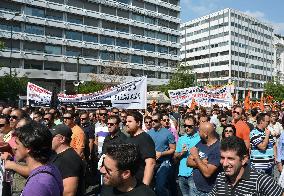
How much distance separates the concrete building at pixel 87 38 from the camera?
56.6 meters

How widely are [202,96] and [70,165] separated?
16.5 metres

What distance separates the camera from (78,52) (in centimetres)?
6425

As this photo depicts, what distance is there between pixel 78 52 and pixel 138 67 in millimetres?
12075

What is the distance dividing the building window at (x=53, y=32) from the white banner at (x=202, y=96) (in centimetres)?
4301

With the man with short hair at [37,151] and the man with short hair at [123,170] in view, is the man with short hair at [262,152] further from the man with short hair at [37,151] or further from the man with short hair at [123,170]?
the man with short hair at [37,151]

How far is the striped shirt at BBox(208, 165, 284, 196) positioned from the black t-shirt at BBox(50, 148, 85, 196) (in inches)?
60.3

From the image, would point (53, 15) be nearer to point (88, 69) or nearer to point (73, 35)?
point (73, 35)

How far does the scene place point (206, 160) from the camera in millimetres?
5180

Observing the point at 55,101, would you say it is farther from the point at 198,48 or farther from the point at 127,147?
the point at 198,48

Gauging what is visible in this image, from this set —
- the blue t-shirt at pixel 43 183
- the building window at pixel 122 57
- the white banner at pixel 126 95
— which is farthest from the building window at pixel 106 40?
the blue t-shirt at pixel 43 183

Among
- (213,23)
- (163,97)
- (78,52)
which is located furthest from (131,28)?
(213,23)

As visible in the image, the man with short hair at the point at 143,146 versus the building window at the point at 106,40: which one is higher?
the building window at the point at 106,40

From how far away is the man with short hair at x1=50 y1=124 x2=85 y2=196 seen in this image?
4281 millimetres

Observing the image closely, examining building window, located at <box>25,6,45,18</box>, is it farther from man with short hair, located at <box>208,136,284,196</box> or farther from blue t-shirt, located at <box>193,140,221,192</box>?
man with short hair, located at <box>208,136,284,196</box>
